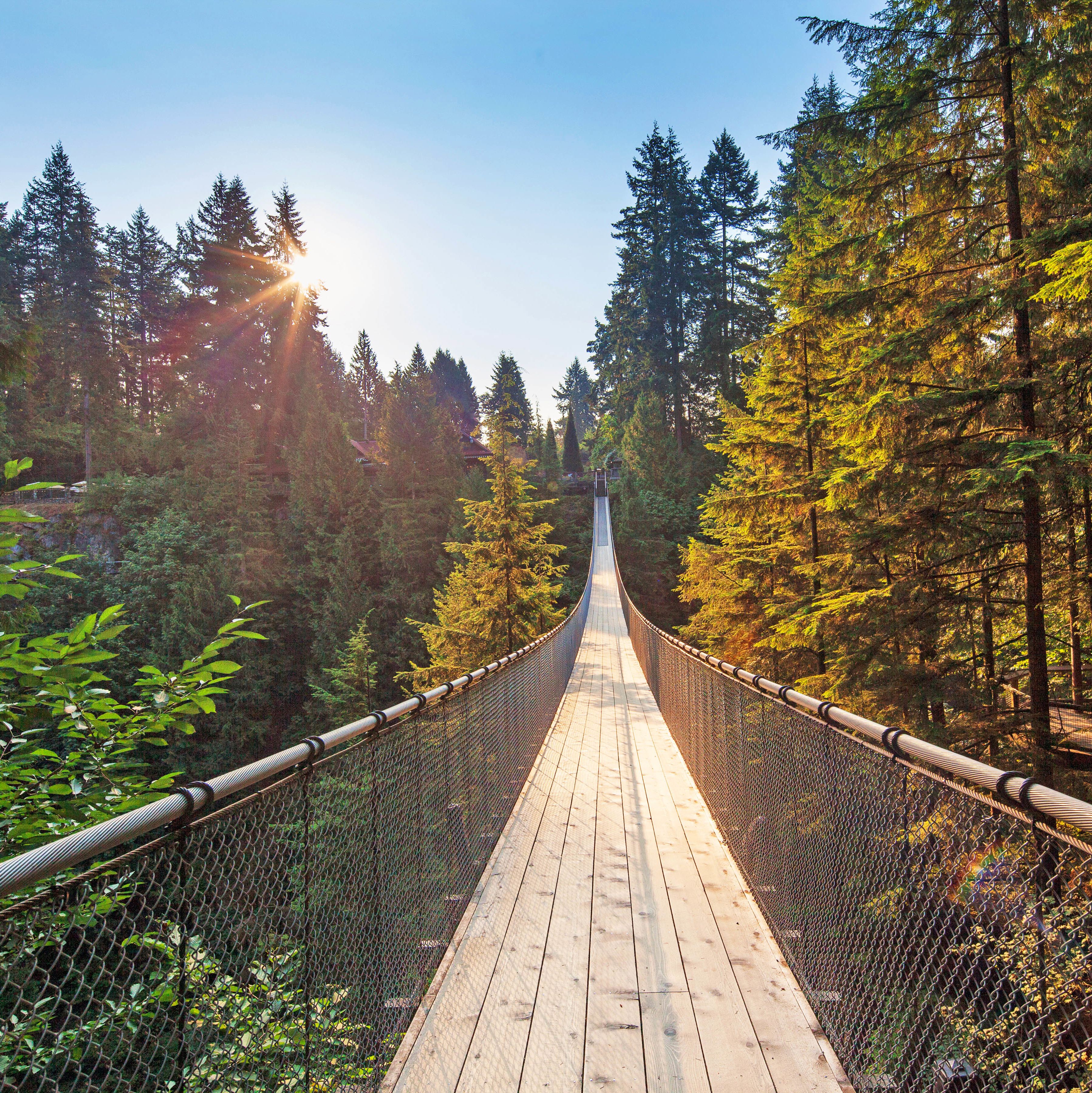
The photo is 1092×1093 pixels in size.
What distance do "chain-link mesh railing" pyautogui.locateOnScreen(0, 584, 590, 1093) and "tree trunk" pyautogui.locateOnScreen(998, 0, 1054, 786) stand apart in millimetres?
4474

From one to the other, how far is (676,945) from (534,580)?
36.6ft

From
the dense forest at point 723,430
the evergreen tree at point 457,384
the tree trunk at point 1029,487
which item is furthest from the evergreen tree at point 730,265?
the evergreen tree at point 457,384

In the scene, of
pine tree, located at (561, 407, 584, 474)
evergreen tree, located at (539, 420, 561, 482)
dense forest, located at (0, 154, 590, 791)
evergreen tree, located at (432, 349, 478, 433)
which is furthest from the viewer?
evergreen tree, located at (432, 349, 478, 433)

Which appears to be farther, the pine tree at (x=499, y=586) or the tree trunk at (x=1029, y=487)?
the pine tree at (x=499, y=586)

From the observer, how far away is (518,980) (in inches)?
105

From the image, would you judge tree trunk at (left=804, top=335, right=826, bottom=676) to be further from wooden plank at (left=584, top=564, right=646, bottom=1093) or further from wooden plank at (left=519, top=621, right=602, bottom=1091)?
wooden plank at (left=519, top=621, right=602, bottom=1091)

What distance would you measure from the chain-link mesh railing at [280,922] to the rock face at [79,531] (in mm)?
27567

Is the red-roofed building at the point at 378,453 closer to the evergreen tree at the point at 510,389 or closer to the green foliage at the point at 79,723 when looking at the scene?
the evergreen tree at the point at 510,389

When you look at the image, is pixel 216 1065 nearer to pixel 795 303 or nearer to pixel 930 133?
pixel 930 133

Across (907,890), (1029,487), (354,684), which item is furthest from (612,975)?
(354,684)

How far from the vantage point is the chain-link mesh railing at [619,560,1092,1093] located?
154cm

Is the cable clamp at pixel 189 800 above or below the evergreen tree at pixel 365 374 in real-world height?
below

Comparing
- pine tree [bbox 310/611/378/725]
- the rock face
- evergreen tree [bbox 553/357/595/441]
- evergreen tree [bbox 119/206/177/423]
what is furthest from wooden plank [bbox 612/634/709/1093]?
evergreen tree [bbox 553/357/595/441]

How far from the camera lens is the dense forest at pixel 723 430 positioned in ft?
17.3
